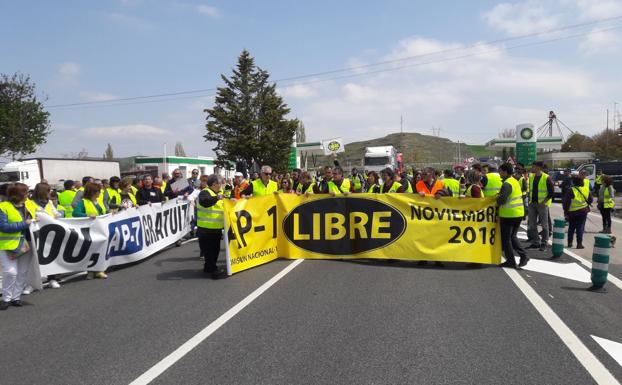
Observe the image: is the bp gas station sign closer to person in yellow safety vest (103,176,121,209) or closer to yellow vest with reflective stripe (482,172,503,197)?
yellow vest with reflective stripe (482,172,503,197)

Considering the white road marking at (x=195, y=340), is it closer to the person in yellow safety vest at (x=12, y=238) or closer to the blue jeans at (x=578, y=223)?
the person in yellow safety vest at (x=12, y=238)

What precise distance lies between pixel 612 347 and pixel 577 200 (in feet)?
23.2

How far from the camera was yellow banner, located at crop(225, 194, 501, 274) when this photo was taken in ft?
28.8

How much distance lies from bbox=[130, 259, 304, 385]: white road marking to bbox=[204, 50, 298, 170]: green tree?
50.3 metres

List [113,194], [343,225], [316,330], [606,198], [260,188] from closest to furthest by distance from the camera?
[316,330] < [343,225] < [260,188] < [113,194] < [606,198]

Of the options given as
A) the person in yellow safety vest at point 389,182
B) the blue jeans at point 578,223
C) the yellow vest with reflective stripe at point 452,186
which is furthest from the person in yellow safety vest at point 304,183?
the blue jeans at point 578,223

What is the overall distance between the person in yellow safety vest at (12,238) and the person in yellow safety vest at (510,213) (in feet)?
24.9

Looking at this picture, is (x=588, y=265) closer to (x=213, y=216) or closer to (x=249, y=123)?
(x=213, y=216)

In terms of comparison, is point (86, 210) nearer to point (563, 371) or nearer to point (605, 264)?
point (563, 371)

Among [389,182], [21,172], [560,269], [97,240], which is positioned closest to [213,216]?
[97,240]

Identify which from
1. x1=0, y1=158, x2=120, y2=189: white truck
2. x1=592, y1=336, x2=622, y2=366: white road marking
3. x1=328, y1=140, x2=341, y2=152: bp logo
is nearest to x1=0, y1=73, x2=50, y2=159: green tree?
x1=0, y1=158, x2=120, y2=189: white truck

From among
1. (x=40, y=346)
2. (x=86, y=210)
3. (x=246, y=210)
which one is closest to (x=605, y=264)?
(x=246, y=210)

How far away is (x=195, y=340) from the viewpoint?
500cm

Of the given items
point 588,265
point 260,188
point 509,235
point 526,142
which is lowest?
point 588,265
